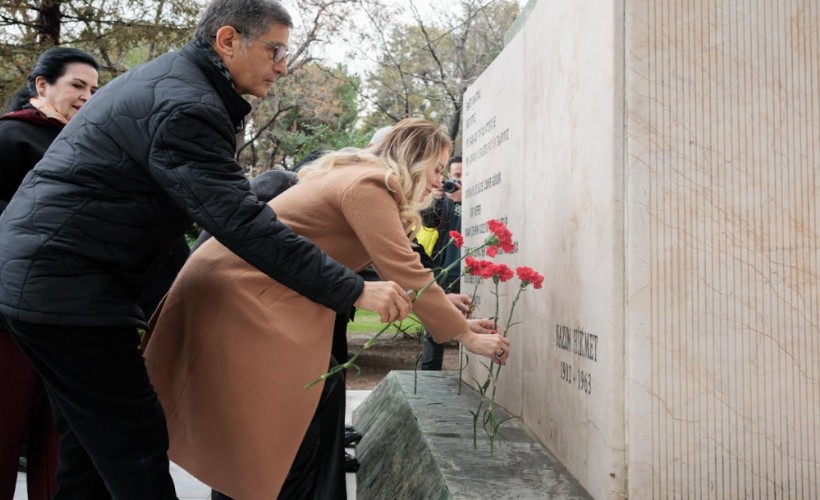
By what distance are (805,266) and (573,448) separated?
91cm

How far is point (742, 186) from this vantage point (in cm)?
236

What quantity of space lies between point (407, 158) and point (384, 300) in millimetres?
708

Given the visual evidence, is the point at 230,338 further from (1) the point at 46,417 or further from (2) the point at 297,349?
(1) the point at 46,417

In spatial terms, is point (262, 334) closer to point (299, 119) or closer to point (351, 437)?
point (351, 437)

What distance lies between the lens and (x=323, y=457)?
116 inches

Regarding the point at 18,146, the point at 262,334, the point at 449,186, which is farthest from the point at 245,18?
the point at 449,186

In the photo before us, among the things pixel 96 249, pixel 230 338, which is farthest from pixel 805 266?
pixel 96 249

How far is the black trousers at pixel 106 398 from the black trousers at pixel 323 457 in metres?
0.78

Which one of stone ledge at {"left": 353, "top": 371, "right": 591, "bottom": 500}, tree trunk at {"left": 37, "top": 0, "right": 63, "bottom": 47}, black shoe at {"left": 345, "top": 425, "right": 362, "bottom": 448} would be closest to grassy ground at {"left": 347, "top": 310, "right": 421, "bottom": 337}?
tree trunk at {"left": 37, "top": 0, "right": 63, "bottom": 47}

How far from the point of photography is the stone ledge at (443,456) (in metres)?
2.61

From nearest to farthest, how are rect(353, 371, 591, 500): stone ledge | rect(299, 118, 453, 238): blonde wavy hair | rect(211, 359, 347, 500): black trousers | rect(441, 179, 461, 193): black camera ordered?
rect(353, 371, 591, 500): stone ledge, rect(299, 118, 453, 238): blonde wavy hair, rect(211, 359, 347, 500): black trousers, rect(441, 179, 461, 193): black camera

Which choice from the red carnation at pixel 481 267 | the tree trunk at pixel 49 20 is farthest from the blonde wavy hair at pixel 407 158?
the tree trunk at pixel 49 20

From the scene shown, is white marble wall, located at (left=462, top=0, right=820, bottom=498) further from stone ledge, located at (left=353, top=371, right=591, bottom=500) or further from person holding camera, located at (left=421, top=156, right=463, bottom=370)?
person holding camera, located at (left=421, top=156, right=463, bottom=370)

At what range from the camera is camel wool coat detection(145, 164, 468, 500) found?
97.3 inches
